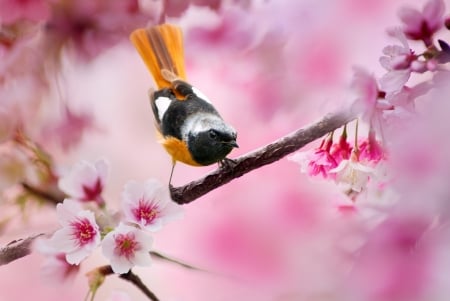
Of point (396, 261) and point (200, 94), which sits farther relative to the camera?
point (200, 94)

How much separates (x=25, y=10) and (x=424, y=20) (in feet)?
1.36

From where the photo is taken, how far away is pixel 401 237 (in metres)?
0.59

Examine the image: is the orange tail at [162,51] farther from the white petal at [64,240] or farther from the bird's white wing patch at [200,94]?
the white petal at [64,240]

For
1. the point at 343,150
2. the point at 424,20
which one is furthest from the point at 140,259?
the point at 424,20

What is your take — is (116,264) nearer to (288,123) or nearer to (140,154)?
(140,154)

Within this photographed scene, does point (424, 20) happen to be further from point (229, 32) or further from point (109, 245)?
point (109, 245)

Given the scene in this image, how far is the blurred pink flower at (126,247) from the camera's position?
70 centimetres

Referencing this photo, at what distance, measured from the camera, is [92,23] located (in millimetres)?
749

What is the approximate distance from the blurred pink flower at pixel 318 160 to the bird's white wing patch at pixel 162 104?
14 centimetres

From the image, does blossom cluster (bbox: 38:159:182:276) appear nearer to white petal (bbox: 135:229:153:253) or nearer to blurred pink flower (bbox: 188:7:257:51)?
white petal (bbox: 135:229:153:253)

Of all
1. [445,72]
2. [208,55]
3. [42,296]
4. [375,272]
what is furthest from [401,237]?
[42,296]

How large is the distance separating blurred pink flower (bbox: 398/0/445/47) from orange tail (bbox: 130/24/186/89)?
231mm

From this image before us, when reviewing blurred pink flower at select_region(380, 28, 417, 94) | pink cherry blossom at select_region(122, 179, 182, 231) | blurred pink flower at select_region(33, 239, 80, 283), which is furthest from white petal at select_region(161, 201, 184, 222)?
blurred pink flower at select_region(380, 28, 417, 94)

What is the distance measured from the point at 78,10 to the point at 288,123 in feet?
0.85
